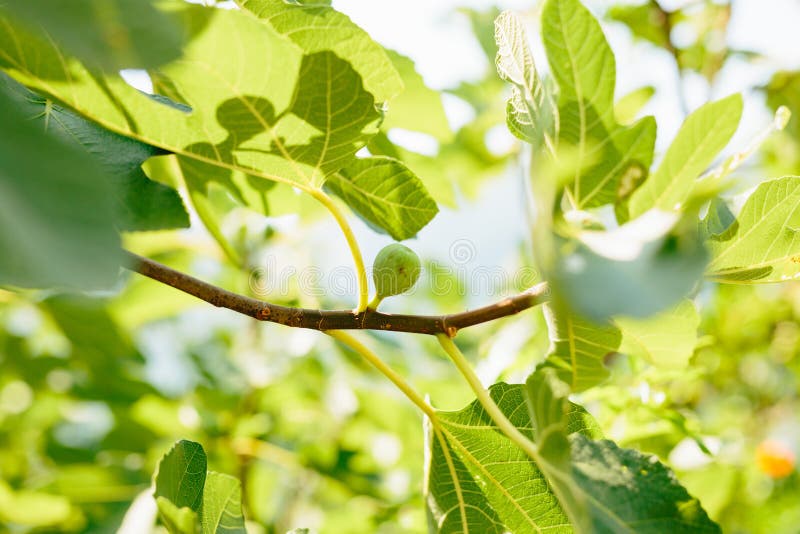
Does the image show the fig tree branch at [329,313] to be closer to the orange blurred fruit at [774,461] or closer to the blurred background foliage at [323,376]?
the blurred background foliage at [323,376]

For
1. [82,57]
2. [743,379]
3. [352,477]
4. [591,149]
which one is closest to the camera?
[82,57]

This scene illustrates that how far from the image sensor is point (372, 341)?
5.93ft

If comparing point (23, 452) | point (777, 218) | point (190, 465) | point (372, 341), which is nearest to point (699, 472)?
point (372, 341)

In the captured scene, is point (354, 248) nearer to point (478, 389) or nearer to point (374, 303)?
point (374, 303)

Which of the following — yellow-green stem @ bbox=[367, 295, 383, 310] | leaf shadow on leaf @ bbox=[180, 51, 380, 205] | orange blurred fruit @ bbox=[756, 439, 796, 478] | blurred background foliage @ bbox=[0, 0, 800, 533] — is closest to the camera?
leaf shadow on leaf @ bbox=[180, 51, 380, 205]

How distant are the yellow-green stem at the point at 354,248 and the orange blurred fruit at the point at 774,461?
2029mm

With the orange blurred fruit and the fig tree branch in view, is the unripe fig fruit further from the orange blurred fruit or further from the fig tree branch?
the orange blurred fruit

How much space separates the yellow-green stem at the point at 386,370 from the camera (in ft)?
2.73

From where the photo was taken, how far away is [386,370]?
2.72ft

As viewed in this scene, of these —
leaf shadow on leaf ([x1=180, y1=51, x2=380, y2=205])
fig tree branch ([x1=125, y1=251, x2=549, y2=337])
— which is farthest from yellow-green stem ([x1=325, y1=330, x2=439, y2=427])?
leaf shadow on leaf ([x1=180, y1=51, x2=380, y2=205])

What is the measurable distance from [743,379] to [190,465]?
2.69 m

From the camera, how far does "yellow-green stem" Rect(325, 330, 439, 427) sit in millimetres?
832

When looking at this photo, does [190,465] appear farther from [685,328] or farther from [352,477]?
[352,477]

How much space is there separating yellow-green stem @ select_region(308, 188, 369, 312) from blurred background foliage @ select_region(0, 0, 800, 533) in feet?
1.35
